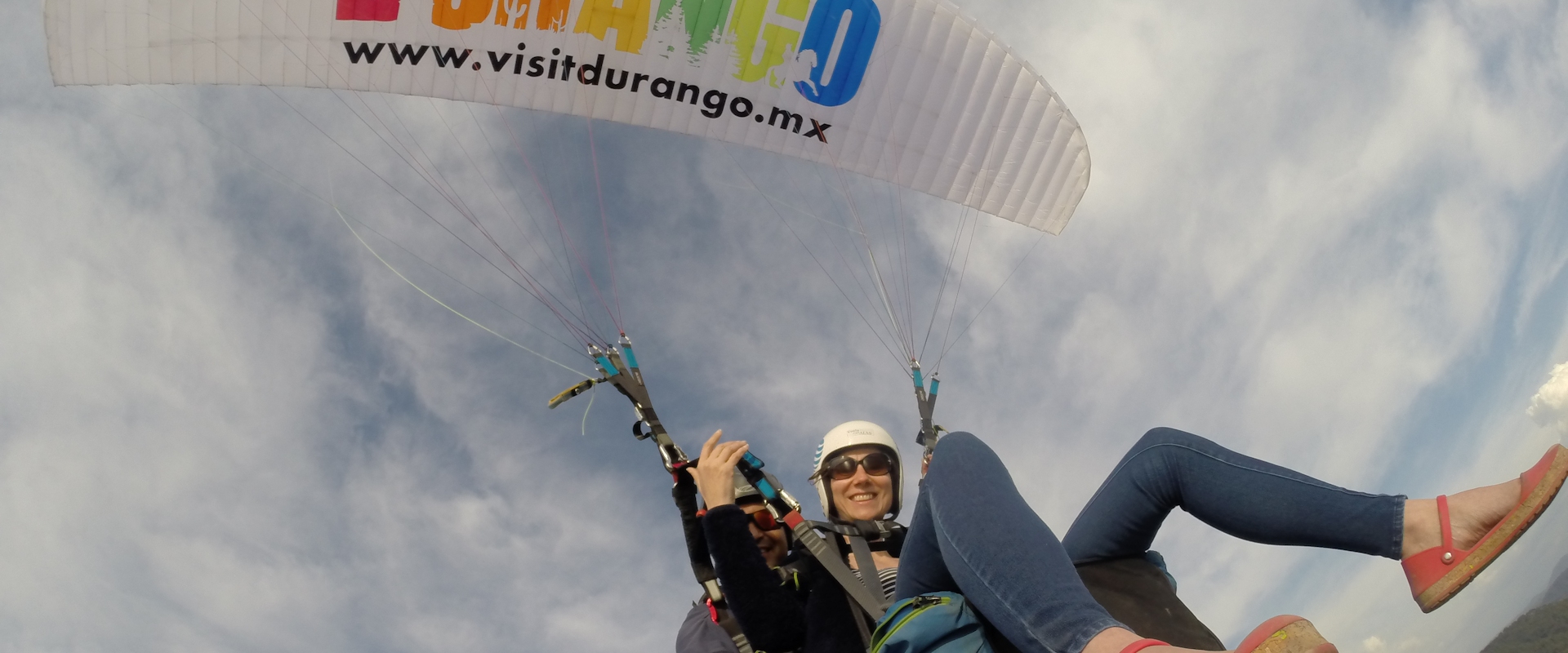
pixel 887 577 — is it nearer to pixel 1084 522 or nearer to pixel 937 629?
pixel 1084 522

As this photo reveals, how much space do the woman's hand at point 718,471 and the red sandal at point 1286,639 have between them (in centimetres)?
221

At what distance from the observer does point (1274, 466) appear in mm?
2133

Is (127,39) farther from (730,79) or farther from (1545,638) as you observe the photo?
(1545,638)

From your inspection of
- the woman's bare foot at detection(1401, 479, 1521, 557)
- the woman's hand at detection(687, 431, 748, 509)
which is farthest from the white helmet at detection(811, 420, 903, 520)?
the woman's bare foot at detection(1401, 479, 1521, 557)

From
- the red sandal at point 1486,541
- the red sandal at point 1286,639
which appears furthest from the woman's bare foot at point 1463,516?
the red sandal at point 1286,639

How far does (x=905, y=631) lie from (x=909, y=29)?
23.7 ft

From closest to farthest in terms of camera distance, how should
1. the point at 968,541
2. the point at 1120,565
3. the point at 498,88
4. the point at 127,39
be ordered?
the point at 968,541, the point at 1120,565, the point at 127,39, the point at 498,88

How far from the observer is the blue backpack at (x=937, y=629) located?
1.95m

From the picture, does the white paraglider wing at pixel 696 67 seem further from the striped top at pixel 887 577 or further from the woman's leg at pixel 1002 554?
the woman's leg at pixel 1002 554

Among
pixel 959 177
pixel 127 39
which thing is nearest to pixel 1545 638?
pixel 959 177

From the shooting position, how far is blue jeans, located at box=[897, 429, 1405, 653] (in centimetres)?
175

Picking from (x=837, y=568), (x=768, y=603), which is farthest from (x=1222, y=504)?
(x=768, y=603)

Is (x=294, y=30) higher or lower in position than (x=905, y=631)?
higher

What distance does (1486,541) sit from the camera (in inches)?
76.4
